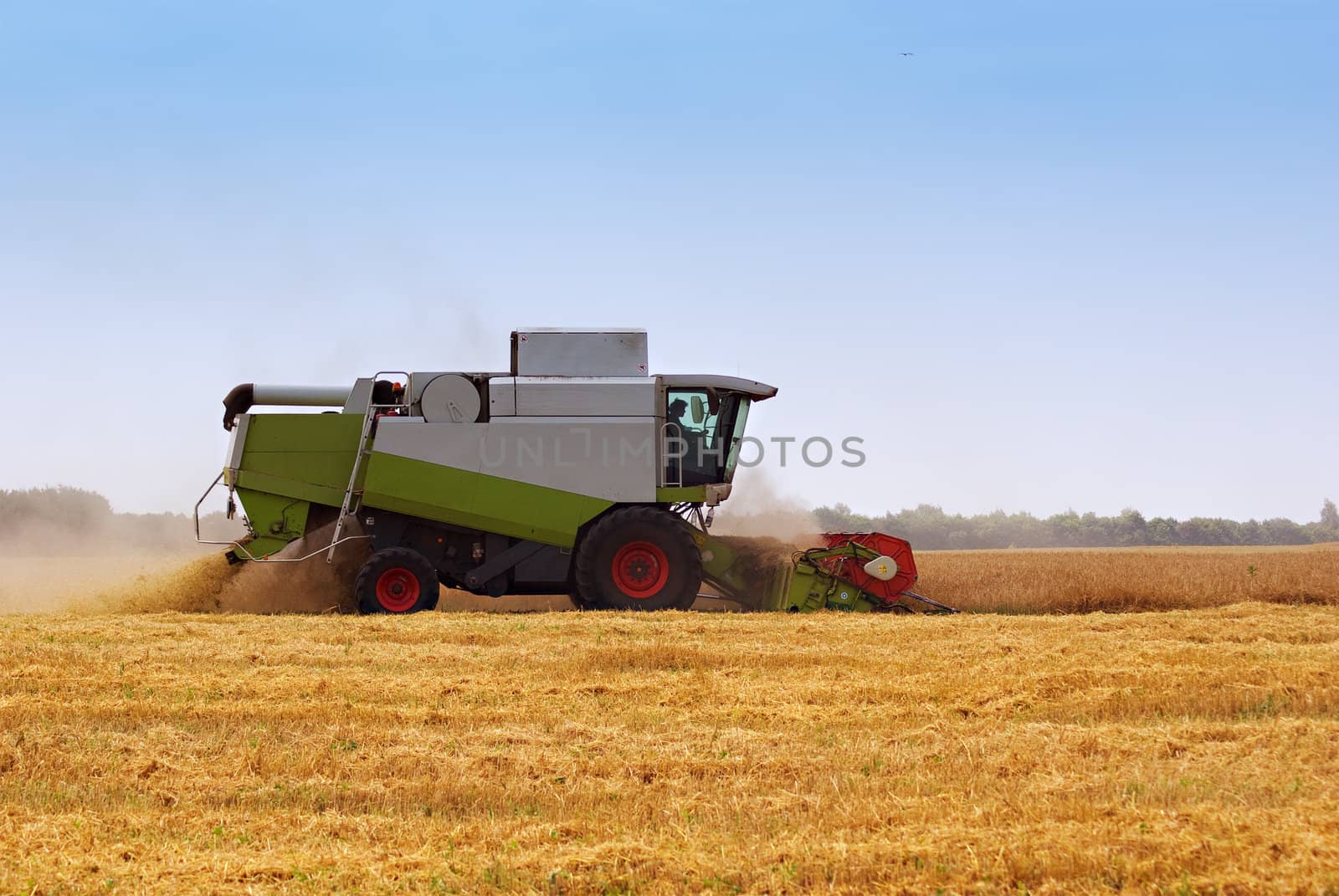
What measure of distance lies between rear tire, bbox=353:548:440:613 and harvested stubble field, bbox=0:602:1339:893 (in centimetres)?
329

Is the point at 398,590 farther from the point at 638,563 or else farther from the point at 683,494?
the point at 683,494

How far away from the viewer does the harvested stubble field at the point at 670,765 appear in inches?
158

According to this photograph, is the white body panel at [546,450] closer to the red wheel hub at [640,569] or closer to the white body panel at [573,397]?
the white body panel at [573,397]

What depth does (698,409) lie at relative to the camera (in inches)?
549

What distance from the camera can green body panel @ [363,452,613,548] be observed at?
44.0ft

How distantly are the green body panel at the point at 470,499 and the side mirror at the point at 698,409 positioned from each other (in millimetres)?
1500

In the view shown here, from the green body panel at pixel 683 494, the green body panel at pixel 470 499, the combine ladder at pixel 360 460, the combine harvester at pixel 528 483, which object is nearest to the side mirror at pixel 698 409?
the combine harvester at pixel 528 483

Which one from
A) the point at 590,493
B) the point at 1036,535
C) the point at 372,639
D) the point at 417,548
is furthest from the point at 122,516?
the point at 1036,535

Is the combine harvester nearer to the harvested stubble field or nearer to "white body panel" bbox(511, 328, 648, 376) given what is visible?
"white body panel" bbox(511, 328, 648, 376)

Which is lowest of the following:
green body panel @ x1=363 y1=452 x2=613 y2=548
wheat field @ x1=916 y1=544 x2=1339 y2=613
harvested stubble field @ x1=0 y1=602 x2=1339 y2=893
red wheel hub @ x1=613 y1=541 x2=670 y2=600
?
harvested stubble field @ x1=0 y1=602 x2=1339 y2=893

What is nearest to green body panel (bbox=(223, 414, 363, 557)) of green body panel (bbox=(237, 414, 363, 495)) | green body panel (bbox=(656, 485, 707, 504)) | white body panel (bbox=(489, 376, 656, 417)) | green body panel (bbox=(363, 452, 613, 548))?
green body panel (bbox=(237, 414, 363, 495))

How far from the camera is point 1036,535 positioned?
5266 centimetres

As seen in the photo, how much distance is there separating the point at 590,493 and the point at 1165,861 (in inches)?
392

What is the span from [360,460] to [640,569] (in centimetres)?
340
